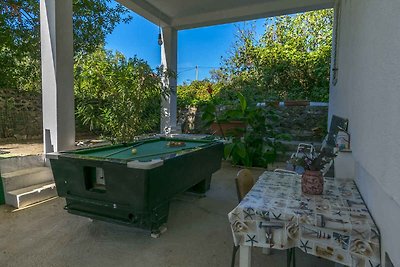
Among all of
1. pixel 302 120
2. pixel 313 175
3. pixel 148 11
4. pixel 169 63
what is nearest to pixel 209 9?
pixel 148 11

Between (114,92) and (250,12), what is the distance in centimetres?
357

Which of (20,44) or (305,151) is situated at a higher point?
(20,44)

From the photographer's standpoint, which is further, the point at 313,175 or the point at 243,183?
the point at 243,183

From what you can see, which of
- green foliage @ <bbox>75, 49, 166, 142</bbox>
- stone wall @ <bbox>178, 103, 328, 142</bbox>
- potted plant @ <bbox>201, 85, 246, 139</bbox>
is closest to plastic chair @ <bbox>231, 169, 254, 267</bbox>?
green foliage @ <bbox>75, 49, 166, 142</bbox>

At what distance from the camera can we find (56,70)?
12.1ft

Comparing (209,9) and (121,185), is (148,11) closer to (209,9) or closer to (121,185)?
(209,9)

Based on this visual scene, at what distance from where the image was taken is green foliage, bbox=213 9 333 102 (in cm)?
767

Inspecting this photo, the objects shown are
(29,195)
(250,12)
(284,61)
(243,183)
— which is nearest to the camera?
(243,183)

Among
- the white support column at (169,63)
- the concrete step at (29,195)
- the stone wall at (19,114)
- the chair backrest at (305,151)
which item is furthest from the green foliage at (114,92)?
the chair backrest at (305,151)

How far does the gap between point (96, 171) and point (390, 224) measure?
232 centimetres

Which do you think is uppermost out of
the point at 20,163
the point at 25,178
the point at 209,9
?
the point at 209,9

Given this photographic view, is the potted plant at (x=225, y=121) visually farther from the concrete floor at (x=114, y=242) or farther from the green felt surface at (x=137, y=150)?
the concrete floor at (x=114, y=242)

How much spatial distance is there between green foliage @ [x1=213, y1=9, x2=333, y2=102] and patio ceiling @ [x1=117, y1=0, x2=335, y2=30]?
7.45ft

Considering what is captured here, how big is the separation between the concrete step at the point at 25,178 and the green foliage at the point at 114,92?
1099 mm
